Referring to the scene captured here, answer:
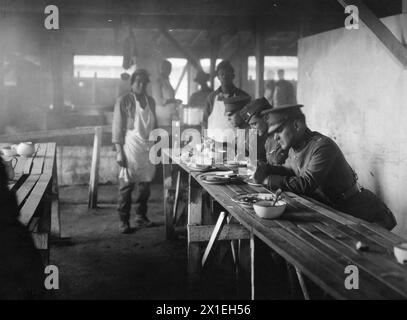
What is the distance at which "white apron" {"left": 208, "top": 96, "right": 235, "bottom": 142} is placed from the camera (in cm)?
616

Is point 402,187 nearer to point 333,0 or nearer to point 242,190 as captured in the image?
point 242,190

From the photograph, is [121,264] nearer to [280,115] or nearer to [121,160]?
[121,160]

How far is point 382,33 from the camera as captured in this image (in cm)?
433

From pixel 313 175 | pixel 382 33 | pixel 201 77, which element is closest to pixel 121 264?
pixel 313 175

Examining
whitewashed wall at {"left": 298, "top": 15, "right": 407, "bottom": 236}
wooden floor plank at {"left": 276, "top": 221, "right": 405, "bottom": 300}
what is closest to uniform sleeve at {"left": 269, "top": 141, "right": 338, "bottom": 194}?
wooden floor plank at {"left": 276, "top": 221, "right": 405, "bottom": 300}

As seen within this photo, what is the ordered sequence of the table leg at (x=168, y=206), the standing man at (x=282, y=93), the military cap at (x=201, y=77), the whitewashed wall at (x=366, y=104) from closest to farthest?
the whitewashed wall at (x=366, y=104) < the table leg at (x=168, y=206) < the military cap at (x=201, y=77) < the standing man at (x=282, y=93)

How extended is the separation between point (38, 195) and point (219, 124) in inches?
131

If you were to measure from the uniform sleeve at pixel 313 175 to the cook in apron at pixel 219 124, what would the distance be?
257cm

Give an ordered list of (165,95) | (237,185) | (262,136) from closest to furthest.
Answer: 1. (237,185)
2. (262,136)
3. (165,95)

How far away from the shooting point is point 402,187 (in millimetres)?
4477

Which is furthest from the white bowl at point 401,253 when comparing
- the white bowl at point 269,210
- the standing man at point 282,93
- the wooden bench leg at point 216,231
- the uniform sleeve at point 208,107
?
the standing man at point 282,93

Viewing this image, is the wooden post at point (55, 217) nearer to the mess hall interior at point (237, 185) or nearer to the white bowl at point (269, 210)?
the mess hall interior at point (237, 185)

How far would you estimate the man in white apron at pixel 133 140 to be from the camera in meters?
5.88
